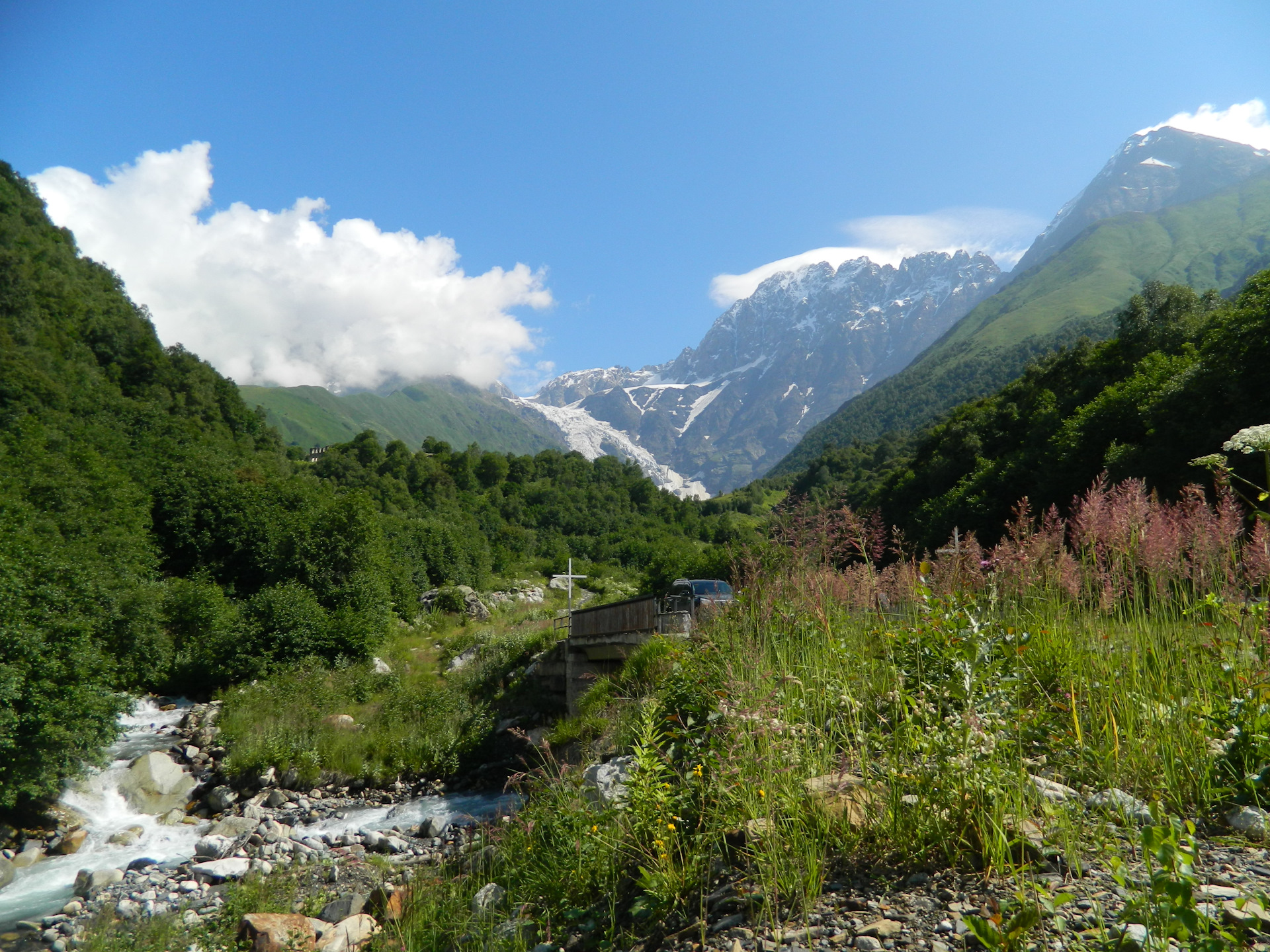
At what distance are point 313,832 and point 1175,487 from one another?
29301 millimetres

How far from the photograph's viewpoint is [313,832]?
16.5m

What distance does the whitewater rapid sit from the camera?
43.1ft

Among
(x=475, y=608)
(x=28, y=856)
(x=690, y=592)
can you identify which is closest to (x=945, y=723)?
(x=690, y=592)

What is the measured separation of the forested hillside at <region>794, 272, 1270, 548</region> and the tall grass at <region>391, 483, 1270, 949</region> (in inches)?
156

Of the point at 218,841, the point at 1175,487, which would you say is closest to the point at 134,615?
the point at 218,841

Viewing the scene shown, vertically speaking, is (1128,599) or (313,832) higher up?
(1128,599)

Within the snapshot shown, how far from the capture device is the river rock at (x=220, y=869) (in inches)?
518

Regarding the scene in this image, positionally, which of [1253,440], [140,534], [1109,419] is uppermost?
[1109,419]

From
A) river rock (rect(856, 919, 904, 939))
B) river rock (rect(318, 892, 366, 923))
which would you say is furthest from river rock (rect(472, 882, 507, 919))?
river rock (rect(856, 919, 904, 939))

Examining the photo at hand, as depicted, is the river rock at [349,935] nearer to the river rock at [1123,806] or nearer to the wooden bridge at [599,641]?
the river rock at [1123,806]

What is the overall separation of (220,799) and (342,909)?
1236cm

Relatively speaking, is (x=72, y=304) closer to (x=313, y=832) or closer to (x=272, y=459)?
(x=272, y=459)

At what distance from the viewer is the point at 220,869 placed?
13.4m

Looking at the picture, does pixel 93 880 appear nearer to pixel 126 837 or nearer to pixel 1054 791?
pixel 126 837
